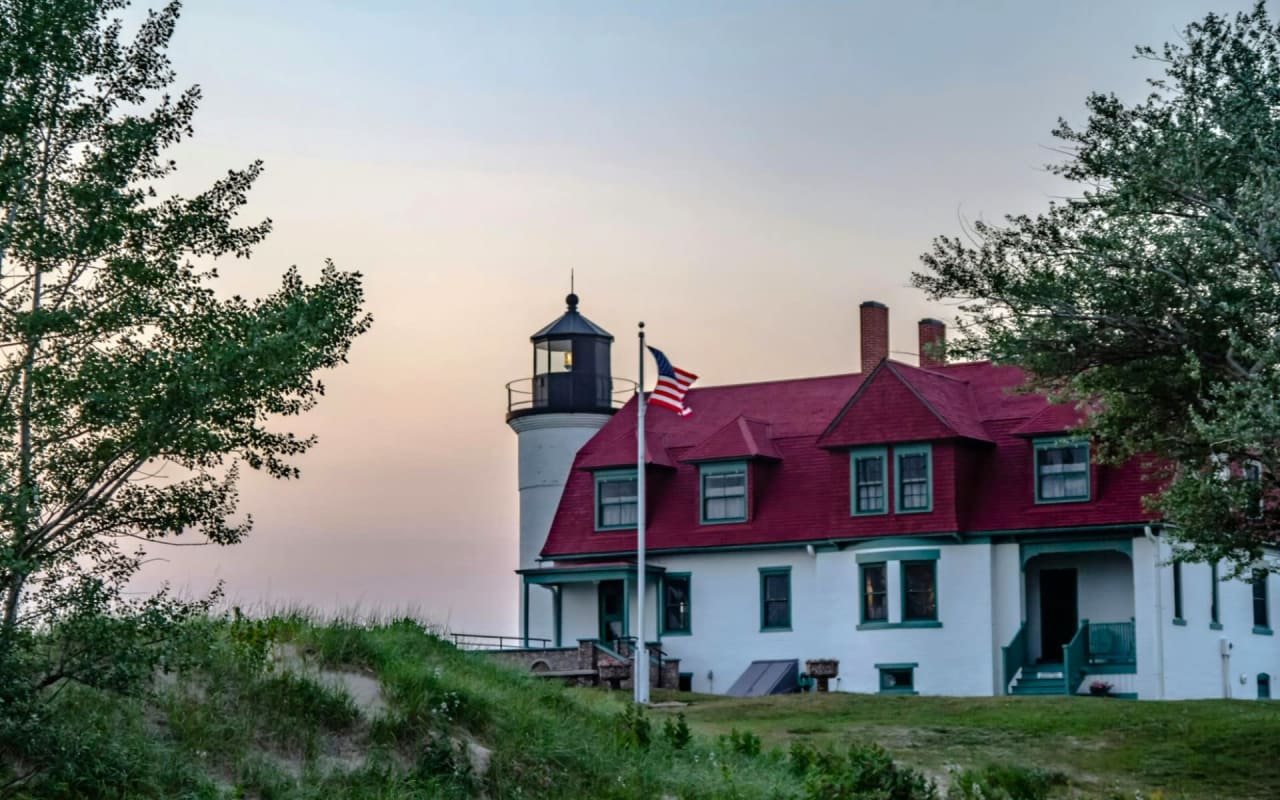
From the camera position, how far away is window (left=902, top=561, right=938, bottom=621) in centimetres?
4044

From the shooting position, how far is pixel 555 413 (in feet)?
160

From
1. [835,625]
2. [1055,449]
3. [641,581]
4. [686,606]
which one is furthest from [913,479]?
[641,581]

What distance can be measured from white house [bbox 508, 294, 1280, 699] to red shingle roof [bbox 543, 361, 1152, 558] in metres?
0.05

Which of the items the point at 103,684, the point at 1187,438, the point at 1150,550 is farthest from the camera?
the point at 1150,550

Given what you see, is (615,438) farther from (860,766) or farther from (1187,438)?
(860,766)

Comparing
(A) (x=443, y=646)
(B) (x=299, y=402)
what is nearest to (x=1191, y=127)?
(A) (x=443, y=646)

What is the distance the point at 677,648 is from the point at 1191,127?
2169 cm

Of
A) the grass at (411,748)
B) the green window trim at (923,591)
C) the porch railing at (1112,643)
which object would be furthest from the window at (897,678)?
the grass at (411,748)

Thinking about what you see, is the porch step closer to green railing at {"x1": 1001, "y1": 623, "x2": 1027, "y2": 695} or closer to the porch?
the porch

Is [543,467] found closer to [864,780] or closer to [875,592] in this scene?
[875,592]

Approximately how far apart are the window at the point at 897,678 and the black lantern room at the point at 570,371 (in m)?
12.1

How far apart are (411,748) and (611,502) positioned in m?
28.4

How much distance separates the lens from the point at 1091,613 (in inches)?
1563

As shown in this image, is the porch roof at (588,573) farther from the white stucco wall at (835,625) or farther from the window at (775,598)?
the window at (775,598)
